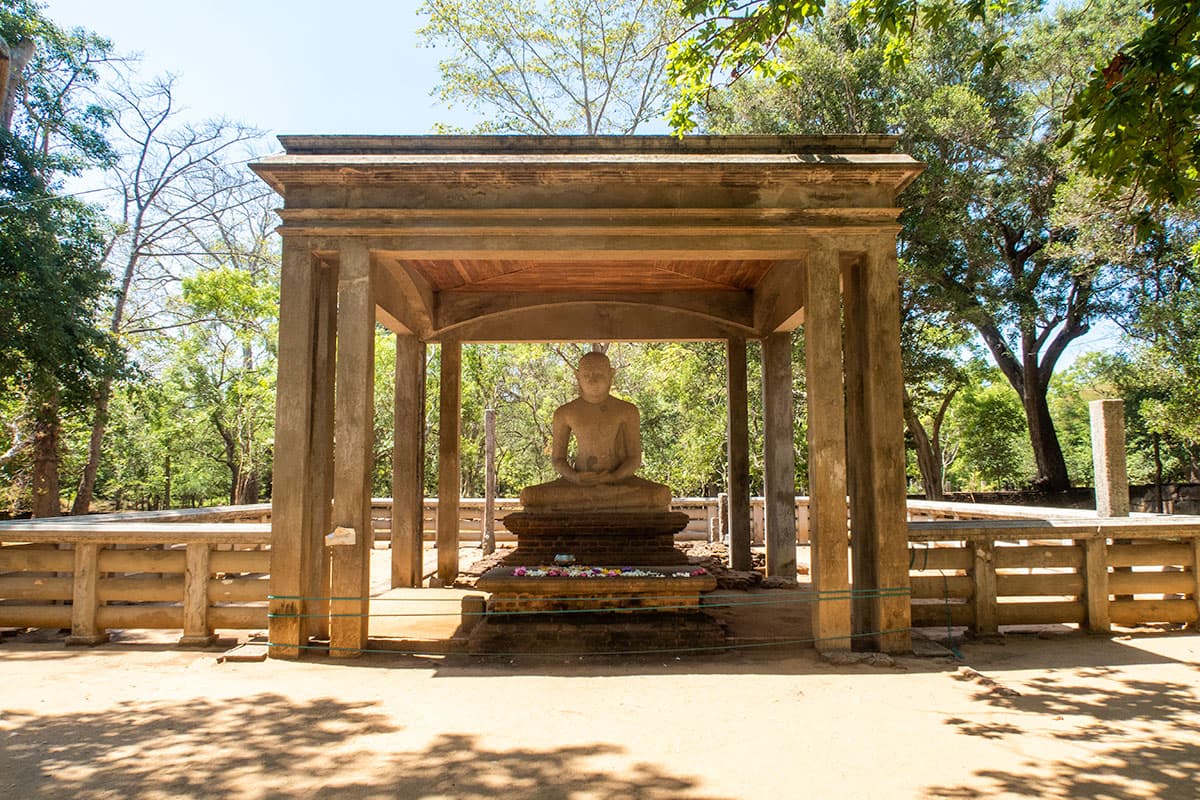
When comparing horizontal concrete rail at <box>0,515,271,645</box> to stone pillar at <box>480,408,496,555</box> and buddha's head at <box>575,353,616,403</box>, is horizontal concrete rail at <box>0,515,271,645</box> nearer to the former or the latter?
buddha's head at <box>575,353,616,403</box>

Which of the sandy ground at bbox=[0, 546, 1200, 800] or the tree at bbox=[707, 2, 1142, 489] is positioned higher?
the tree at bbox=[707, 2, 1142, 489]

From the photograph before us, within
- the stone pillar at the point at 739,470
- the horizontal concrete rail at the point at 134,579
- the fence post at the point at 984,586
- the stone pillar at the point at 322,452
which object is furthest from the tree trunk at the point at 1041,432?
the horizontal concrete rail at the point at 134,579

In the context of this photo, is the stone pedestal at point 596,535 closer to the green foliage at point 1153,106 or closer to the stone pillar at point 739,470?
the stone pillar at point 739,470

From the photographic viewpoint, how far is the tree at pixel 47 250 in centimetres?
1241

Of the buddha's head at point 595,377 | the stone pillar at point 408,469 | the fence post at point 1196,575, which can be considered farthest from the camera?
the stone pillar at point 408,469

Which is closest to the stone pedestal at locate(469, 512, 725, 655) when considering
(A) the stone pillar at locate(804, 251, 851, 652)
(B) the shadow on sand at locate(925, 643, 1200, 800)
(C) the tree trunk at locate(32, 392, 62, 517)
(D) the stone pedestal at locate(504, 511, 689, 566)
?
(D) the stone pedestal at locate(504, 511, 689, 566)

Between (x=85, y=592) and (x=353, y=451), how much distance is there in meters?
2.85

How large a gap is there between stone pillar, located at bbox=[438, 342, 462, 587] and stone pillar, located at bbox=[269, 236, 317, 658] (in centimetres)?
392

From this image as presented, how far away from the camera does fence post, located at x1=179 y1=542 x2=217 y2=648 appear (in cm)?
684

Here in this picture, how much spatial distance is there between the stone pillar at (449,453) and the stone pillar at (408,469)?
1.10ft

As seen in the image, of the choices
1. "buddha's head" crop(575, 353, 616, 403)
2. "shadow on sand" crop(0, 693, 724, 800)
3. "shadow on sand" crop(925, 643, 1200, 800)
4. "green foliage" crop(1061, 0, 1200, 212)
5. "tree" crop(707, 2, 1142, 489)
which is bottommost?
"shadow on sand" crop(925, 643, 1200, 800)

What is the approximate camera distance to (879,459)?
6613 mm

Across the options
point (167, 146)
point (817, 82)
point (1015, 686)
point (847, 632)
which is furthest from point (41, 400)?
point (817, 82)

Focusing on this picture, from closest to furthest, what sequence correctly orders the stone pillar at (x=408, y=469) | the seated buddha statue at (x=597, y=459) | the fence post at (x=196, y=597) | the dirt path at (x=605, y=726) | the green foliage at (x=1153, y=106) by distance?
1. the dirt path at (x=605, y=726)
2. the green foliage at (x=1153, y=106)
3. the fence post at (x=196, y=597)
4. the seated buddha statue at (x=597, y=459)
5. the stone pillar at (x=408, y=469)
